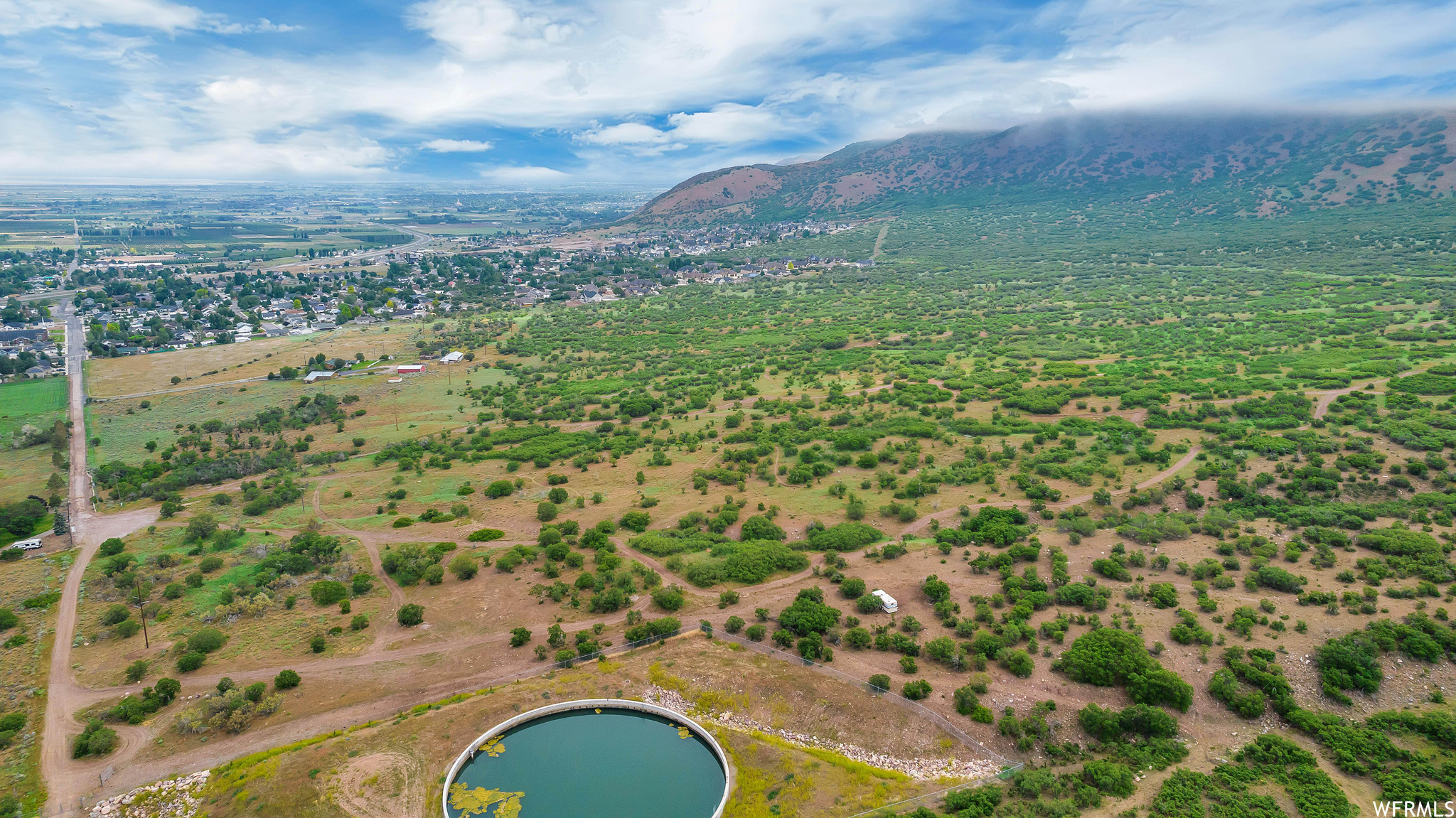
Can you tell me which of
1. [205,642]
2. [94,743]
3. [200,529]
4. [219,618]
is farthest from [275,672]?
[200,529]

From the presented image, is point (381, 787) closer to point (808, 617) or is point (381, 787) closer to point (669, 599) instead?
point (669, 599)

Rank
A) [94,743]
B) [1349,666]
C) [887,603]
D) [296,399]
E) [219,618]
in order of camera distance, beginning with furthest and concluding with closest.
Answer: [296,399], [219,618], [887,603], [1349,666], [94,743]

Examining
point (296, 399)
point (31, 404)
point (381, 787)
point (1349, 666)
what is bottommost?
point (381, 787)

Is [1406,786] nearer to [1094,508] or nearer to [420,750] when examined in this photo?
[1094,508]

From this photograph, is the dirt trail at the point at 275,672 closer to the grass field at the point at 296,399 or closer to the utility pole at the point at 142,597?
the utility pole at the point at 142,597

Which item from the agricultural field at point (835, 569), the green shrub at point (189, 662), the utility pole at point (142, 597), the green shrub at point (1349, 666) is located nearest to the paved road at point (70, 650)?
the agricultural field at point (835, 569)

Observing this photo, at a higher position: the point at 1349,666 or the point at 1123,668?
the point at 1349,666
